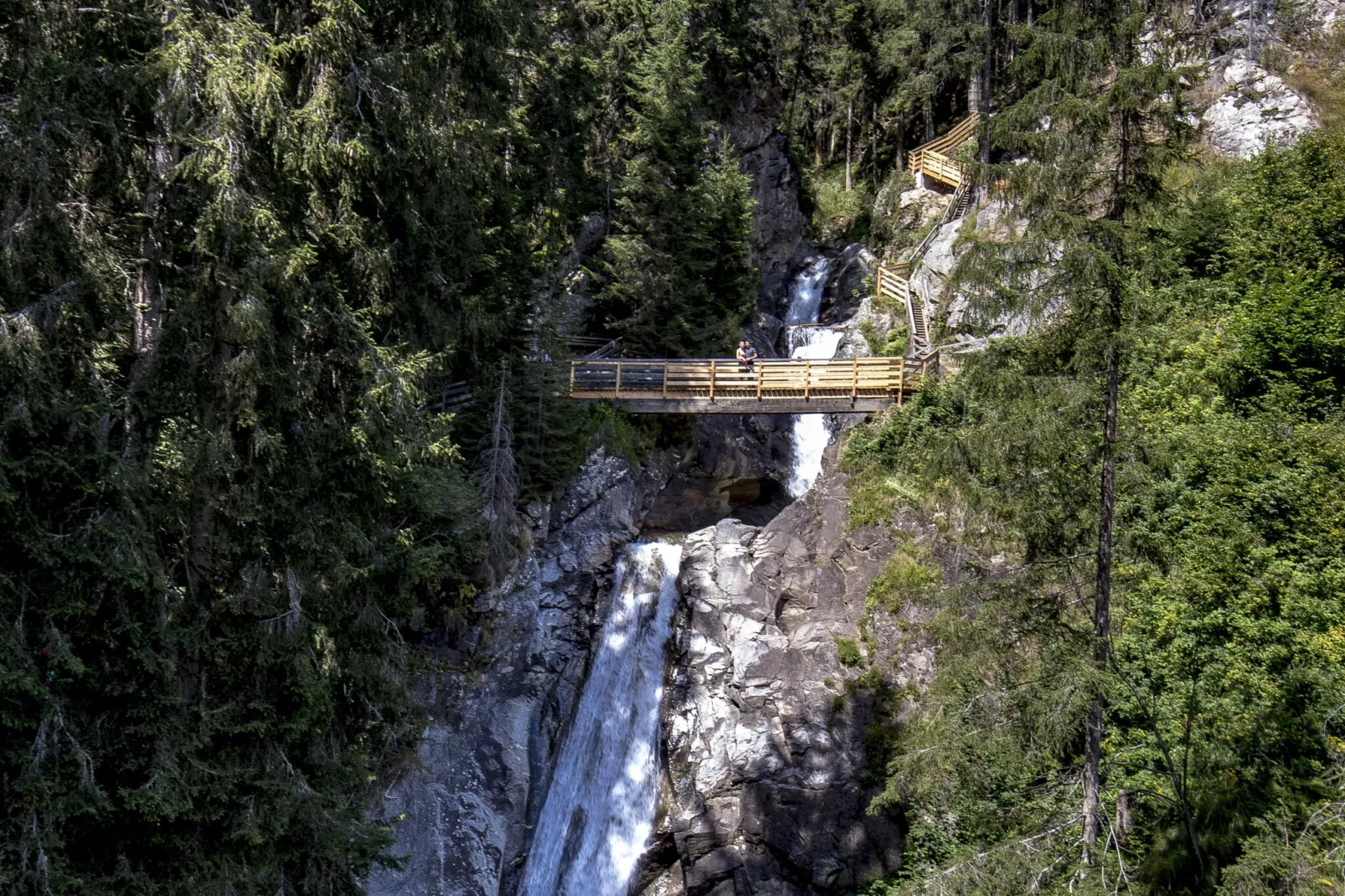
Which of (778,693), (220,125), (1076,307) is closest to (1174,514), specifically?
(1076,307)

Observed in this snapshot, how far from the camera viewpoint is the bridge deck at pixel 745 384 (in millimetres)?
18391

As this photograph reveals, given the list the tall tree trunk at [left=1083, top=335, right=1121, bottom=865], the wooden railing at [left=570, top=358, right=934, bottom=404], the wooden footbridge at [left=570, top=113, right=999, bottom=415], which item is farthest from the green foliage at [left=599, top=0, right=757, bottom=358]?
the tall tree trunk at [left=1083, top=335, right=1121, bottom=865]

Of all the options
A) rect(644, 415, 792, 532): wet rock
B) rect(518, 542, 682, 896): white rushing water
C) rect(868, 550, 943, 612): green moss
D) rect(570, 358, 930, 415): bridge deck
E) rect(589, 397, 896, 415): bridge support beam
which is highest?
rect(570, 358, 930, 415): bridge deck

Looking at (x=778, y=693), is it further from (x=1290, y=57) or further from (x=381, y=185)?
(x=1290, y=57)

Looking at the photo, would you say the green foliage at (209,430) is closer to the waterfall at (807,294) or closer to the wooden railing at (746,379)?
the wooden railing at (746,379)

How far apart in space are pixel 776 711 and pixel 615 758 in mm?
3362

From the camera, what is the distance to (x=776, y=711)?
1447 centimetres

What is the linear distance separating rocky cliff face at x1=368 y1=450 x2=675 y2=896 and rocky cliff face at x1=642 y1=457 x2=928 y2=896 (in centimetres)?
202

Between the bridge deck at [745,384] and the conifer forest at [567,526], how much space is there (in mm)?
179

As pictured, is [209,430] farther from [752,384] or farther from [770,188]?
[770,188]

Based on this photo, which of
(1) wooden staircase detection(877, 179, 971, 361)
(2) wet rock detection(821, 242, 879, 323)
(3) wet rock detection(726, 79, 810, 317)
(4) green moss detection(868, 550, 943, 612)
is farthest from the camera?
(3) wet rock detection(726, 79, 810, 317)

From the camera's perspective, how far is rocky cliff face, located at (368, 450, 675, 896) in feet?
45.6

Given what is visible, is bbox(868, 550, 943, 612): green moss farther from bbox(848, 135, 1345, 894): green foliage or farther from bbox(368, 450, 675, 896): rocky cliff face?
bbox(368, 450, 675, 896): rocky cliff face

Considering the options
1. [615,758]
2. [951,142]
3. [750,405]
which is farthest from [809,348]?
[615,758]
